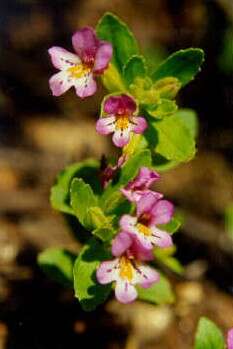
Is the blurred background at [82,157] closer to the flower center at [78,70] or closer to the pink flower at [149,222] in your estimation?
the pink flower at [149,222]

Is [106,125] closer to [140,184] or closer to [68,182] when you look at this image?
[140,184]

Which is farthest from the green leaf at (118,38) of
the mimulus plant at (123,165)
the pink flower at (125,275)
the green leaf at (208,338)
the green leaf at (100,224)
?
the green leaf at (208,338)

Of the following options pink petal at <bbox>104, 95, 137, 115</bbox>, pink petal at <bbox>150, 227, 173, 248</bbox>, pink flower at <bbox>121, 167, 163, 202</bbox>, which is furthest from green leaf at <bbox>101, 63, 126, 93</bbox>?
pink petal at <bbox>150, 227, 173, 248</bbox>

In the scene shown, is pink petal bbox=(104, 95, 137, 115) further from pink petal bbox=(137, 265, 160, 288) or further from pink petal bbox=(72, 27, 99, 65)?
pink petal bbox=(137, 265, 160, 288)

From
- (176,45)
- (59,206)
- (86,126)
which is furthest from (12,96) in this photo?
(59,206)

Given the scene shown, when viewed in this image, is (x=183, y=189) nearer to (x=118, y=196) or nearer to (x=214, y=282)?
(x=214, y=282)

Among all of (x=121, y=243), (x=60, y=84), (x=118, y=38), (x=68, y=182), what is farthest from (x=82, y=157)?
(x=121, y=243)

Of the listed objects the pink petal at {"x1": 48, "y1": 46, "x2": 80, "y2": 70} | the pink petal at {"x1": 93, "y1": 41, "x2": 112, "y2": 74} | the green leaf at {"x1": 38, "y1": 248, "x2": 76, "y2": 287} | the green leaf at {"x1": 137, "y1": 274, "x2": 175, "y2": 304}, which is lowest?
the green leaf at {"x1": 137, "y1": 274, "x2": 175, "y2": 304}
